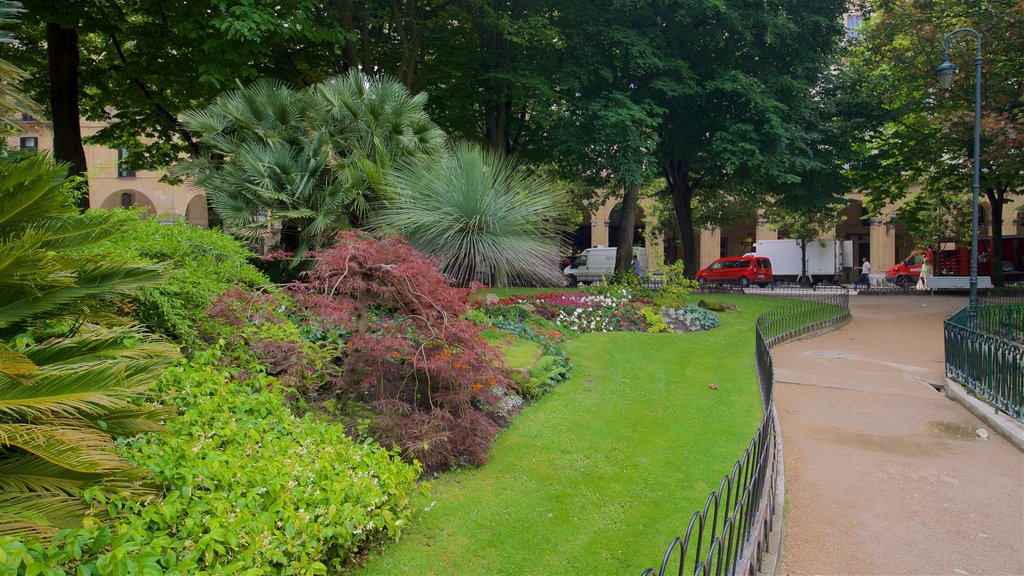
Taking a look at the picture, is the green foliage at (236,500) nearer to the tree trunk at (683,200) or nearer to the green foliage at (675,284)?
the green foliage at (675,284)

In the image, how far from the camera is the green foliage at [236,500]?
9.66 ft

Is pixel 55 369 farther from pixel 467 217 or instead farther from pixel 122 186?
pixel 122 186

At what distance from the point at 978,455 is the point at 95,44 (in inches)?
893

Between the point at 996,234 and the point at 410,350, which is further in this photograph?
the point at 996,234

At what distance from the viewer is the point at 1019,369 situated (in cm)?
909

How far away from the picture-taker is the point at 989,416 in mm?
9352

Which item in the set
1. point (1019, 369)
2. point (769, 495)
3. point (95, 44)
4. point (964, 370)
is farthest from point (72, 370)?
point (95, 44)

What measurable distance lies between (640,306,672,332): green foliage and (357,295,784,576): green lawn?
14.6 feet

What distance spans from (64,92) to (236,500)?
1515 centimetres

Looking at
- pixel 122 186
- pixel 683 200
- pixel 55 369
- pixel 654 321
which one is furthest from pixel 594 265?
pixel 55 369

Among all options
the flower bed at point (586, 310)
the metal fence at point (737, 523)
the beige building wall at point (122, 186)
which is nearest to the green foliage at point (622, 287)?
the flower bed at point (586, 310)

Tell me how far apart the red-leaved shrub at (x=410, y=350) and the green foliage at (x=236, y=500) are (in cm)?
64

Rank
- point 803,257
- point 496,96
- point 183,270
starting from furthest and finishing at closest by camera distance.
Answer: point 803,257
point 496,96
point 183,270

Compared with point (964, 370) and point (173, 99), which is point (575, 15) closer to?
point (173, 99)
